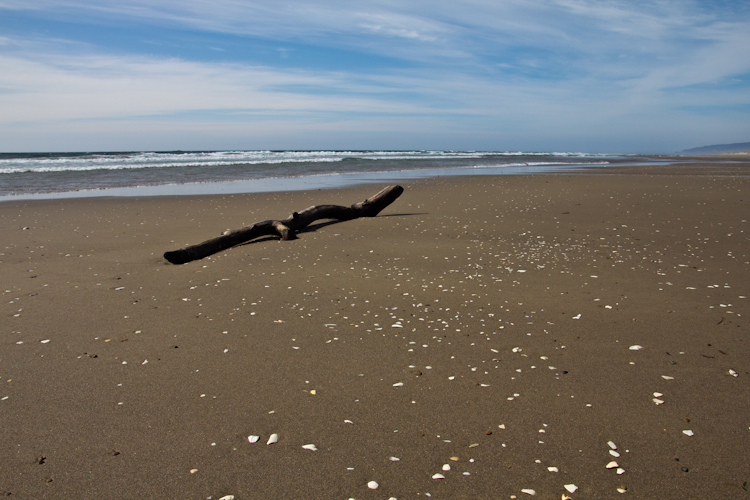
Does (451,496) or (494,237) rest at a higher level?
(494,237)

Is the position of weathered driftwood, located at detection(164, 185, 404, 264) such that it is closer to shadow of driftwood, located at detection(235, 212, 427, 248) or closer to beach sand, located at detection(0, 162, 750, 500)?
shadow of driftwood, located at detection(235, 212, 427, 248)

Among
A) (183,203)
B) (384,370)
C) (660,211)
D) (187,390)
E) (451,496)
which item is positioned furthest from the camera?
(183,203)

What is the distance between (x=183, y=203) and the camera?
1568 centimetres

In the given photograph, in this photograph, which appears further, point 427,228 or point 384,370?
point 427,228

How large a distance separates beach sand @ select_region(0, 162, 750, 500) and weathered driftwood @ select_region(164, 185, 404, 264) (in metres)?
0.37

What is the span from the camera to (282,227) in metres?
9.67

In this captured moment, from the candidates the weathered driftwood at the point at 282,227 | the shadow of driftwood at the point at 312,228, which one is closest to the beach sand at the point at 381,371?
the weathered driftwood at the point at 282,227

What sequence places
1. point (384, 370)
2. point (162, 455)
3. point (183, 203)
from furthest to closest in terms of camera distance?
1. point (183, 203)
2. point (384, 370)
3. point (162, 455)

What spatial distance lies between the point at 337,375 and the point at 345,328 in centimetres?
106

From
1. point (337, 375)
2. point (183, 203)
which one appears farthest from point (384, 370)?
point (183, 203)

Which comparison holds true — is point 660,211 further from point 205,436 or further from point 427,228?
point 205,436

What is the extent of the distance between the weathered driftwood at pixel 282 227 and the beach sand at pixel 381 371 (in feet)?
1.22

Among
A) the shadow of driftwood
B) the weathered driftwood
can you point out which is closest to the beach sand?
the weathered driftwood

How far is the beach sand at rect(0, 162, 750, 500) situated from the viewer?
301 centimetres
